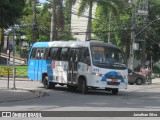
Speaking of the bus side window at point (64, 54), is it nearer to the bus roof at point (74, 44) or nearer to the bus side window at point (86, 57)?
the bus roof at point (74, 44)

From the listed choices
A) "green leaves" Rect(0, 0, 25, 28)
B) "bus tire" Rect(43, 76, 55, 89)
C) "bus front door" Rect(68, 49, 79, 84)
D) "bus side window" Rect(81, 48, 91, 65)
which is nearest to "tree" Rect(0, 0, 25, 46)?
"green leaves" Rect(0, 0, 25, 28)

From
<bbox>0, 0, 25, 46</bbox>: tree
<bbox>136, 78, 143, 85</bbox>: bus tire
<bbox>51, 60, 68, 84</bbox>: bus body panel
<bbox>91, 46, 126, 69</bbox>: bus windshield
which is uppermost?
<bbox>0, 0, 25, 46</bbox>: tree

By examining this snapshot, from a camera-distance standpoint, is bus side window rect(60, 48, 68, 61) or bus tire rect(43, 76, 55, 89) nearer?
bus side window rect(60, 48, 68, 61)

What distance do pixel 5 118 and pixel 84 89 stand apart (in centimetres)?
1263

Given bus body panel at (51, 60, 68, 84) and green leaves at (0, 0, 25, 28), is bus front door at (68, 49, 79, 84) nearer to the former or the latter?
bus body panel at (51, 60, 68, 84)

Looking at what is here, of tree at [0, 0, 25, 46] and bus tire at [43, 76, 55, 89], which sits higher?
tree at [0, 0, 25, 46]

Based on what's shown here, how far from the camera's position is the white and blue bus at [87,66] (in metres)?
24.4

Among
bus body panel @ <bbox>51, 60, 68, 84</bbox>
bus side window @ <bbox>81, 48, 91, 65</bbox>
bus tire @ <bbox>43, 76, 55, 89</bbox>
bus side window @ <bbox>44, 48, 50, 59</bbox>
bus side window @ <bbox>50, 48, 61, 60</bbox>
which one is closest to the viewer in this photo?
bus side window @ <bbox>81, 48, 91, 65</bbox>

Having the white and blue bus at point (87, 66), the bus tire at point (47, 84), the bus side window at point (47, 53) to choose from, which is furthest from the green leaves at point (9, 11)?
the bus tire at point (47, 84)

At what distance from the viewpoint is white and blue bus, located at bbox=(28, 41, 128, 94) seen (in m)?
24.4

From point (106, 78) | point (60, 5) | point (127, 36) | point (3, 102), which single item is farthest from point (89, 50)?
point (127, 36)

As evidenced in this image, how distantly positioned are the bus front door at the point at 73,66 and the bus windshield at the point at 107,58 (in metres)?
1.53

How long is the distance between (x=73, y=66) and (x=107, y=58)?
2.32 metres

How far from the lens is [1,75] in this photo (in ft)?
143
